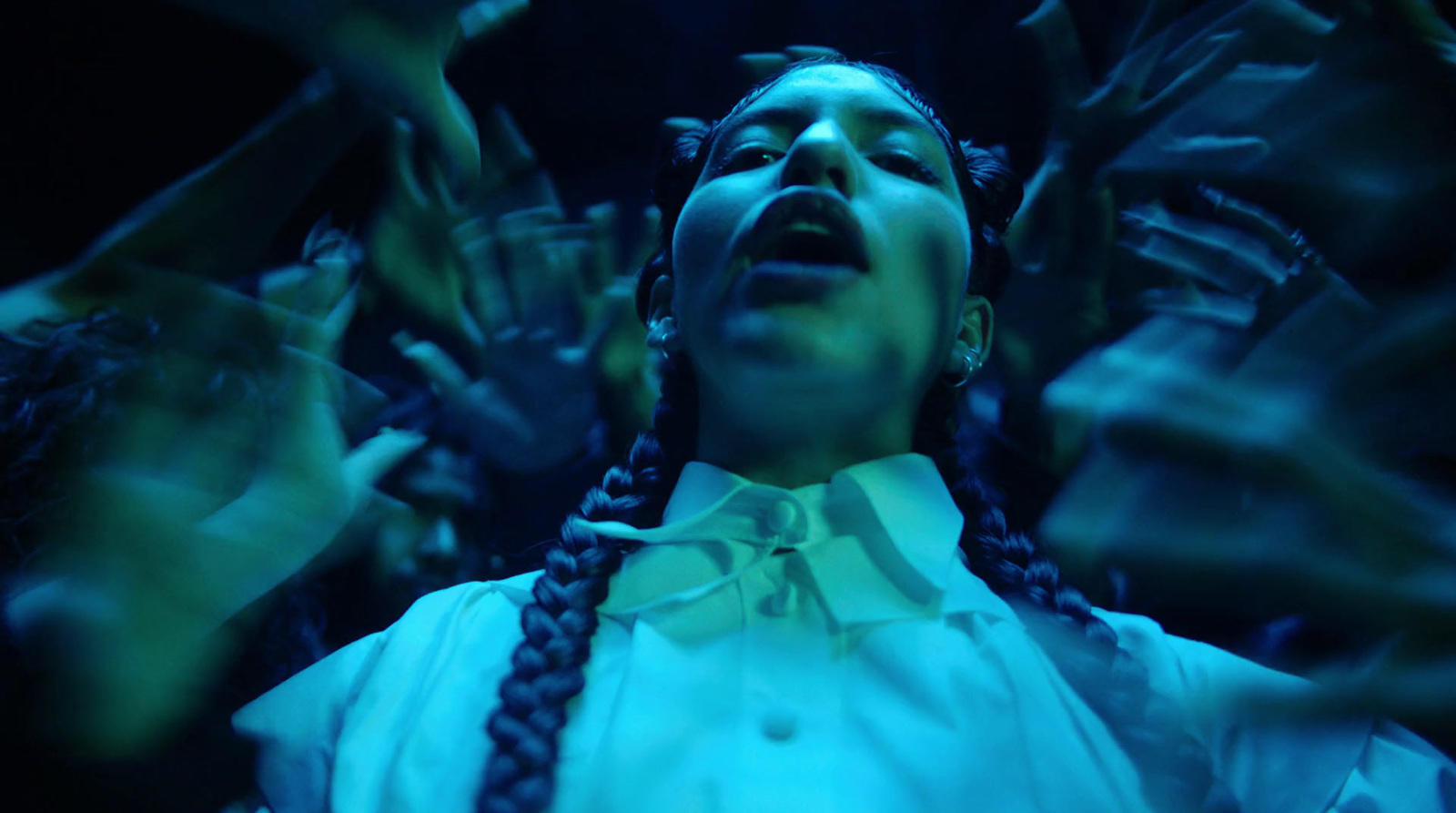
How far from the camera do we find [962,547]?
1.05m

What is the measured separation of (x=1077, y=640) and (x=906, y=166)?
0.54 meters

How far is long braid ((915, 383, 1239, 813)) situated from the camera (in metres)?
0.78

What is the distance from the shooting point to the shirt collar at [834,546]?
2.71 feet

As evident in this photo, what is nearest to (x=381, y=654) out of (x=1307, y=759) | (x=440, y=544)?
(x=440, y=544)

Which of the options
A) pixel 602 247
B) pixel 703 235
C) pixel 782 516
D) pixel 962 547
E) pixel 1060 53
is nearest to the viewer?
pixel 782 516

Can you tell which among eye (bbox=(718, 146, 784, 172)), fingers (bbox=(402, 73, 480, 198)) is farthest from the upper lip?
fingers (bbox=(402, 73, 480, 198))

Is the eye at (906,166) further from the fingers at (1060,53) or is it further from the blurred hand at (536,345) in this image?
the blurred hand at (536,345)

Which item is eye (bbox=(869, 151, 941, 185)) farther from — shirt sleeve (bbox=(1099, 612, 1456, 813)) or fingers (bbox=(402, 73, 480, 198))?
shirt sleeve (bbox=(1099, 612, 1456, 813))

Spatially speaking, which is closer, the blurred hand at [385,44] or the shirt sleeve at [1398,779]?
the shirt sleeve at [1398,779]

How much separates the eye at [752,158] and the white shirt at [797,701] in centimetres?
36

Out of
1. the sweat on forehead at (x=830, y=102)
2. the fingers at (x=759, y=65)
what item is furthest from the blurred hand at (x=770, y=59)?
the sweat on forehead at (x=830, y=102)

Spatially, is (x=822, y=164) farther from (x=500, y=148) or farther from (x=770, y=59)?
(x=500, y=148)

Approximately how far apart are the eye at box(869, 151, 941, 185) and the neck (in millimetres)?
270

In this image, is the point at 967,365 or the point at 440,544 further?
the point at 440,544
